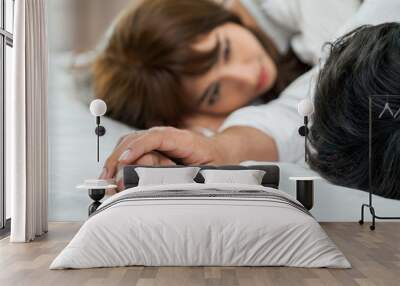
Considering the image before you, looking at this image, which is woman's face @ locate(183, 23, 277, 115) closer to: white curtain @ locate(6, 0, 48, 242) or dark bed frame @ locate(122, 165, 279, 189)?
dark bed frame @ locate(122, 165, 279, 189)

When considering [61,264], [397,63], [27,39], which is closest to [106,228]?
[61,264]

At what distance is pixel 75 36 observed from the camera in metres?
7.44

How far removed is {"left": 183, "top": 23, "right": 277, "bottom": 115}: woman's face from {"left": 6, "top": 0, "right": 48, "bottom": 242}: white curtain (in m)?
1.78

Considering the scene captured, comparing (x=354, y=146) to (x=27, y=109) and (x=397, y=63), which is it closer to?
(x=397, y=63)

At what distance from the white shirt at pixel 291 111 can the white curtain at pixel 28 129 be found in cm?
215

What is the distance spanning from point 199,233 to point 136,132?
2.95m

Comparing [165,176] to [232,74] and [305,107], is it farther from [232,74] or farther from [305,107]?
[305,107]

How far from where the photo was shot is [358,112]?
278 inches

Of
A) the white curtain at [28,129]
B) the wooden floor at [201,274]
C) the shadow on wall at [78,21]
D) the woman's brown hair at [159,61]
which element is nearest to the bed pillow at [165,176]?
the woman's brown hair at [159,61]

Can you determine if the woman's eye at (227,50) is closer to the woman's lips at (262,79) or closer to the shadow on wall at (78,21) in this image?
the woman's lips at (262,79)

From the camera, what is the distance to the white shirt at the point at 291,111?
23.8ft

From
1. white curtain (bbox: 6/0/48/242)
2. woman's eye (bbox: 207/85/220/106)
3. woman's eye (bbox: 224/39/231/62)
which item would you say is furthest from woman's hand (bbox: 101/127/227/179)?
white curtain (bbox: 6/0/48/242)

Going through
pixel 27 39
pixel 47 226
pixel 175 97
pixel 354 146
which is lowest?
pixel 47 226

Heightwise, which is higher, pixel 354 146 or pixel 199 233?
pixel 354 146
